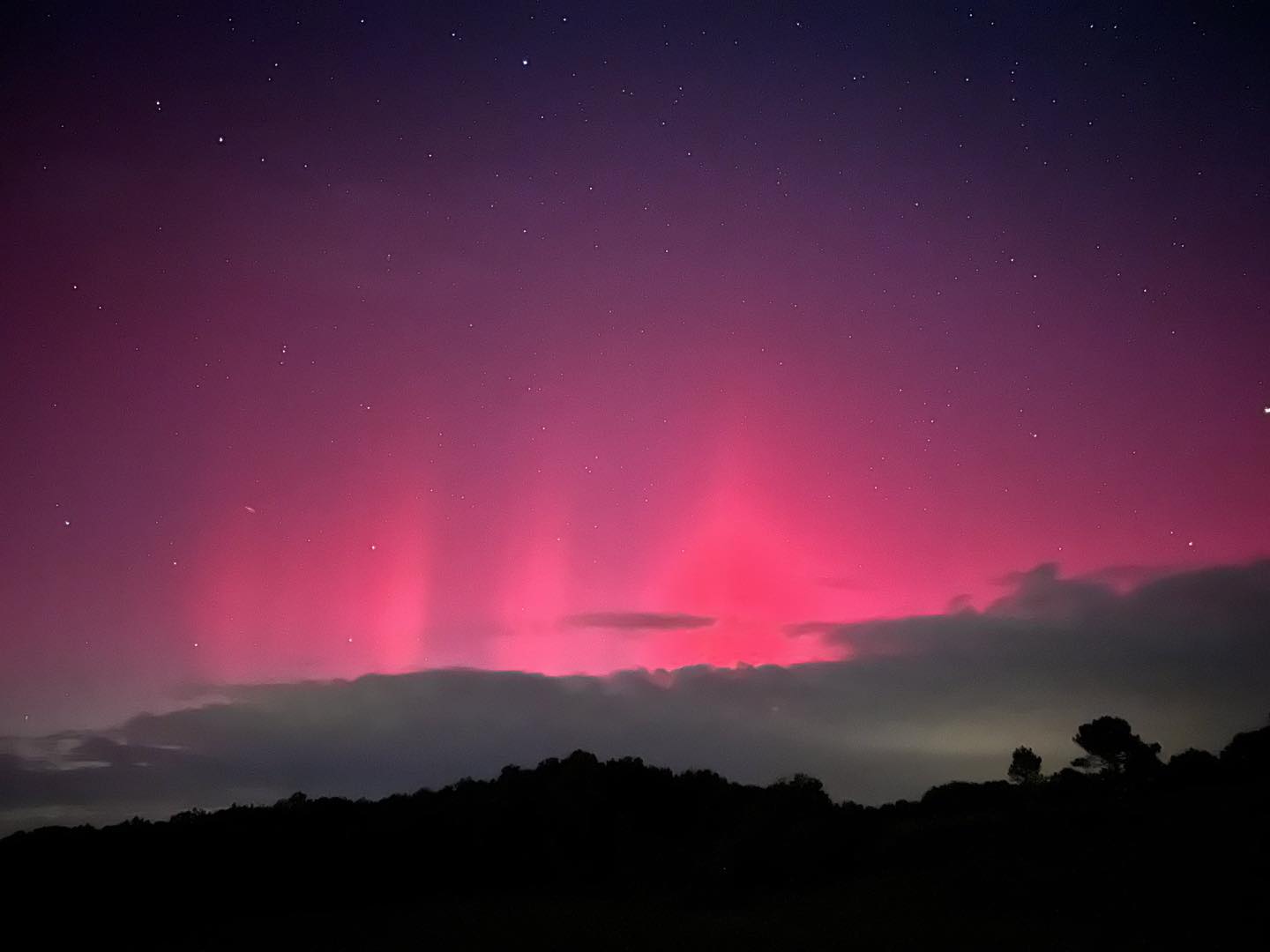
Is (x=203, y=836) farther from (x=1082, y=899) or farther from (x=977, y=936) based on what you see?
(x=1082, y=899)

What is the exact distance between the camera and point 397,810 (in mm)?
31938

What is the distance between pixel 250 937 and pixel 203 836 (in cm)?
544

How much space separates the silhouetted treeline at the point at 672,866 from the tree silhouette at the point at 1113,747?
4.40 meters

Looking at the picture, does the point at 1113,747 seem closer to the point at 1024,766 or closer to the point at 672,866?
the point at 1024,766

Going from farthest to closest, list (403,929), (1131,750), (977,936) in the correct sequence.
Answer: (1131,750)
(403,929)
(977,936)

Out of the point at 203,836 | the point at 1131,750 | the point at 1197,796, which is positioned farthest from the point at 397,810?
the point at 1131,750

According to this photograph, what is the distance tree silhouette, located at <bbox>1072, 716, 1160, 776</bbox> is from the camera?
42.4m

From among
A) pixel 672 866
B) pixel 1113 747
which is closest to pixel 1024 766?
pixel 1113 747

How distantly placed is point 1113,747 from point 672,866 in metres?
24.8

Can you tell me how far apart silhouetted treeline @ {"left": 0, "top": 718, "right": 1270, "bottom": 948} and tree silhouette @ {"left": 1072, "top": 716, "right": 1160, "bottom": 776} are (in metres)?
4.40

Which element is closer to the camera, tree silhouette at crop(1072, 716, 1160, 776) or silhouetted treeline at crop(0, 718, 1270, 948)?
silhouetted treeline at crop(0, 718, 1270, 948)

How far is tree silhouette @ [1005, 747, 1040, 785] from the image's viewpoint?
46.3m

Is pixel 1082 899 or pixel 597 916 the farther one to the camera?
pixel 597 916

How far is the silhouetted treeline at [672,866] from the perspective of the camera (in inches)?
695
